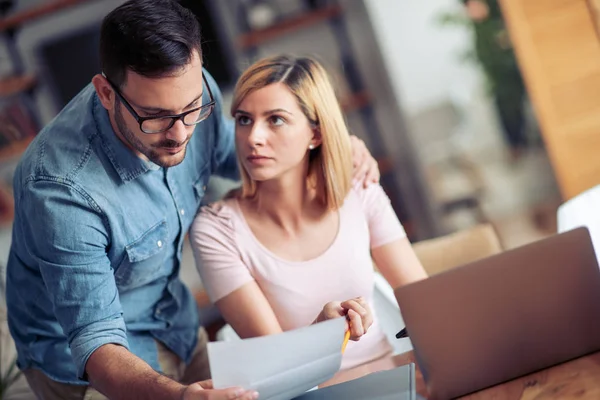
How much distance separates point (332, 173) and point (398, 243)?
252 millimetres

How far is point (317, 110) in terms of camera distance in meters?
1.78

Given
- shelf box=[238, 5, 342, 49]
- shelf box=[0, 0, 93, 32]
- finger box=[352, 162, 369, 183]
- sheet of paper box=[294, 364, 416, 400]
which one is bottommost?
sheet of paper box=[294, 364, 416, 400]

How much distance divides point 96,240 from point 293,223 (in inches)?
21.0

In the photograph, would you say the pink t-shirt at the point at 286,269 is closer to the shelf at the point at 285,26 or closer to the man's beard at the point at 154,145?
the man's beard at the point at 154,145

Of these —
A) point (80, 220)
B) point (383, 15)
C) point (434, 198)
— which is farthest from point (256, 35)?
point (80, 220)

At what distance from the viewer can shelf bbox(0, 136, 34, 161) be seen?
4.68m

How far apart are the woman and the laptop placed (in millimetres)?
508

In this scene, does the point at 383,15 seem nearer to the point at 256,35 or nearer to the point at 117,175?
the point at 256,35

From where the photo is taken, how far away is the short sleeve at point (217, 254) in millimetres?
1731

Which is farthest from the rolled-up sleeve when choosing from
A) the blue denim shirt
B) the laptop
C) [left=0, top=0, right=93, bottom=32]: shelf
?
[left=0, top=0, right=93, bottom=32]: shelf

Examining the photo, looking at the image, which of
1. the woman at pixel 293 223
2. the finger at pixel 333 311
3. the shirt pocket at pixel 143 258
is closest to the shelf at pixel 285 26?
the woman at pixel 293 223

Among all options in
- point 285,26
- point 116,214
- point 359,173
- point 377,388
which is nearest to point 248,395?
point 377,388

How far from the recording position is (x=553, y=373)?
121cm

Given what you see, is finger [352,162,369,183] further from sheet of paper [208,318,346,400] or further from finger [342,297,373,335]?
sheet of paper [208,318,346,400]
